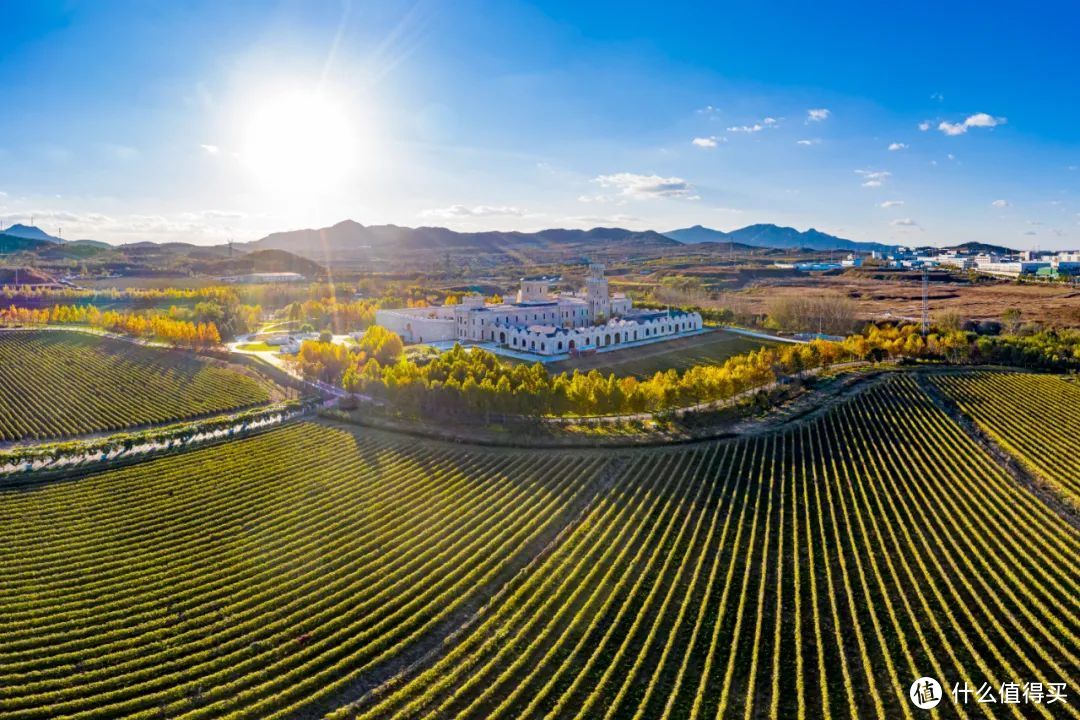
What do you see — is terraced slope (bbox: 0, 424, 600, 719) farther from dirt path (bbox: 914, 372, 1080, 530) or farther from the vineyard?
dirt path (bbox: 914, 372, 1080, 530)

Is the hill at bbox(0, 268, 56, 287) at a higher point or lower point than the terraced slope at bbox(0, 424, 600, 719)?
higher

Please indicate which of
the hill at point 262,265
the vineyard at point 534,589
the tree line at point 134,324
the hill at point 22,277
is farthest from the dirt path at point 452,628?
the hill at point 262,265

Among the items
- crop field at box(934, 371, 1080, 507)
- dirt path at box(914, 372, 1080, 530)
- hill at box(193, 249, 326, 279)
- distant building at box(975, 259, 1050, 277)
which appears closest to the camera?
dirt path at box(914, 372, 1080, 530)

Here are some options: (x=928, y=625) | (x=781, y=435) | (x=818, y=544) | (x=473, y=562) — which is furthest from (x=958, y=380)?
(x=473, y=562)

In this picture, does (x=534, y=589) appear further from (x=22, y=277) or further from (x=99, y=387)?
(x=22, y=277)
